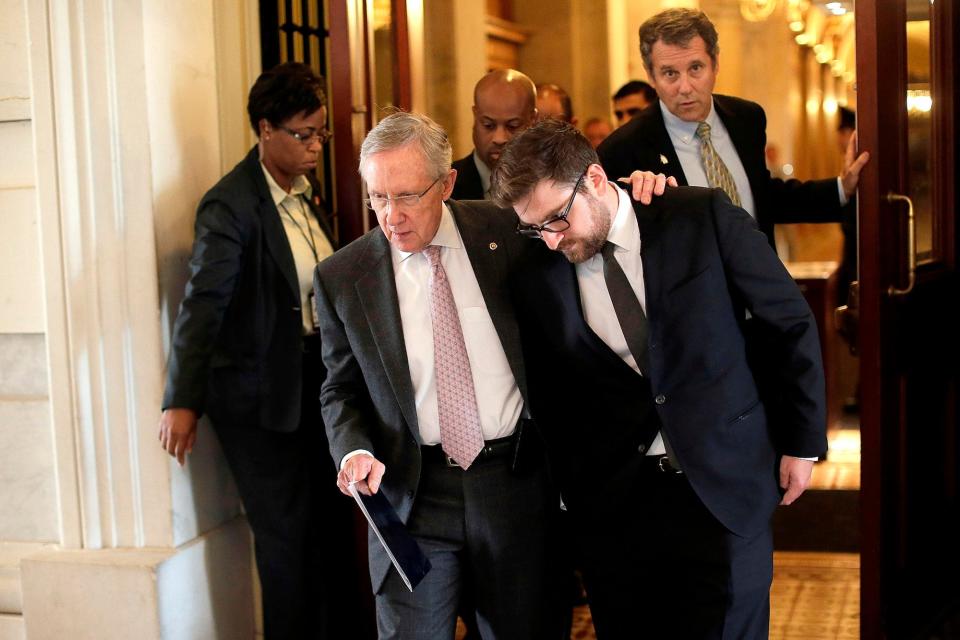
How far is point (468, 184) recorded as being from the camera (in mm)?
3623

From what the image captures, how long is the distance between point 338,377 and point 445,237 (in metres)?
0.40

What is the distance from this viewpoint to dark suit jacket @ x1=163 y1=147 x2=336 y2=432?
331cm

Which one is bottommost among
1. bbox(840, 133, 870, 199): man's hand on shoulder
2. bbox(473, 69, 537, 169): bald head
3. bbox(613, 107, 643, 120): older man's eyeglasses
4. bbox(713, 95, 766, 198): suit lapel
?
bbox(840, 133, 870, 199): man's hand on shoulder

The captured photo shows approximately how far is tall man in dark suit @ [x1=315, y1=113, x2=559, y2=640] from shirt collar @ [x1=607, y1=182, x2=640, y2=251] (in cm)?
28

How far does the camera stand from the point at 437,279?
253 centimetres

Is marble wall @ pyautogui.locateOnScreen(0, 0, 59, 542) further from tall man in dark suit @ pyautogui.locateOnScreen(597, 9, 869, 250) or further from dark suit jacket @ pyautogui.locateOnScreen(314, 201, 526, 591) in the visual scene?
tall man in dark suit @ pyautogui.locateOnScreen(597, 9, 869, 250)

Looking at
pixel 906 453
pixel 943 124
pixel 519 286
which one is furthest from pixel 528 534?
pixel 943 124

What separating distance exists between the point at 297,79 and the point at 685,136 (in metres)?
1.12

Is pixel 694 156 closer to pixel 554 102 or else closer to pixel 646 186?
pixel 646 186

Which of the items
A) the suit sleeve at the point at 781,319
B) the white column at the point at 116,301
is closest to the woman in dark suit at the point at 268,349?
the white column at the point at 116,301

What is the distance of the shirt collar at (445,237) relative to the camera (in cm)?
254

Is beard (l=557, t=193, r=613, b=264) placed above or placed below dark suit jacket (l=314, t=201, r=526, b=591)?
above

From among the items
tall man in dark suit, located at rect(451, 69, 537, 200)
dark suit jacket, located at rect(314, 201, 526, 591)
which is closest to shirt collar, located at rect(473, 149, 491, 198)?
tall man in dark suit, located at rect(451, 69, 537, 200)

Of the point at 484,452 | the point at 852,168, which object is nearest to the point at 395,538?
the point at 484,452
